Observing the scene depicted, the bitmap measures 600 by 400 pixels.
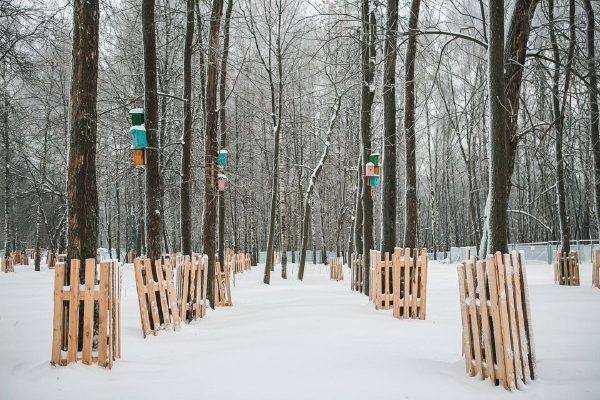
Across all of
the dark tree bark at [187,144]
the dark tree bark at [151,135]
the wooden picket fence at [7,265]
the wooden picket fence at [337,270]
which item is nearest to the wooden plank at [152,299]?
the dark tree bark at [151,135]

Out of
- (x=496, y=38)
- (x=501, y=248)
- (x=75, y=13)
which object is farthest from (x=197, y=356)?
(x=496, y=38)

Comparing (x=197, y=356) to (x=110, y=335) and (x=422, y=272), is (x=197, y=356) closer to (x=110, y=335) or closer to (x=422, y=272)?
(x=110, y=335)

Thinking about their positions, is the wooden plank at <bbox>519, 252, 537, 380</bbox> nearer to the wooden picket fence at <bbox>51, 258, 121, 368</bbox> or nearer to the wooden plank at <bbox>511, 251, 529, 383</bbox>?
the wooden plank at <bbox>511, 251, 529, 383</bbox>

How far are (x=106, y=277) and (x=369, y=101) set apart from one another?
989 centimetres

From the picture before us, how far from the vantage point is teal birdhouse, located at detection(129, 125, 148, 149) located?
812 cm

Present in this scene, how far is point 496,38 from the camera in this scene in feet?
15.8

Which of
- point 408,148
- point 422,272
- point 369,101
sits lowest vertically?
point 422,272

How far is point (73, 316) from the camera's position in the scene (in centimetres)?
488

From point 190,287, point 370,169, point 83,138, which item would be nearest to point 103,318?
point 83,138

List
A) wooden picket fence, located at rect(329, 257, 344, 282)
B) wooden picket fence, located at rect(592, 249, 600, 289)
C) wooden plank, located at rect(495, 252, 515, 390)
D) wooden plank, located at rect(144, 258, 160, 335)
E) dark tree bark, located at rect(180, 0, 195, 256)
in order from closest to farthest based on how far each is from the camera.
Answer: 1. wooden plank, located at rect(495, 252, 515, 390)
2. wooden plank, located at rect(144, 258, 160, 335)
3. dark tree bark, located at rect(180, 0, 195, 256)
4. wooden picket fence, located at rect(592, 249, 600, 289)
5. wooden picket fence, located at rect(329, 257, 344, 282)

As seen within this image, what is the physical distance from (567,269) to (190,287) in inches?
503

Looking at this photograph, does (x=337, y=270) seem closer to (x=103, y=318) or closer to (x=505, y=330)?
(x=103, y=318)

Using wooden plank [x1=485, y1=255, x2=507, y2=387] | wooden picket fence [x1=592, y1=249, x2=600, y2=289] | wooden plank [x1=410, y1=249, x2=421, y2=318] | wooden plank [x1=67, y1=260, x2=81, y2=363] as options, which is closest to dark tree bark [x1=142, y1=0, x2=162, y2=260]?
wooden plank [x1=67, y1=260, x2=81, y2=363]

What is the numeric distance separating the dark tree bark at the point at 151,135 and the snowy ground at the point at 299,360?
161cm
